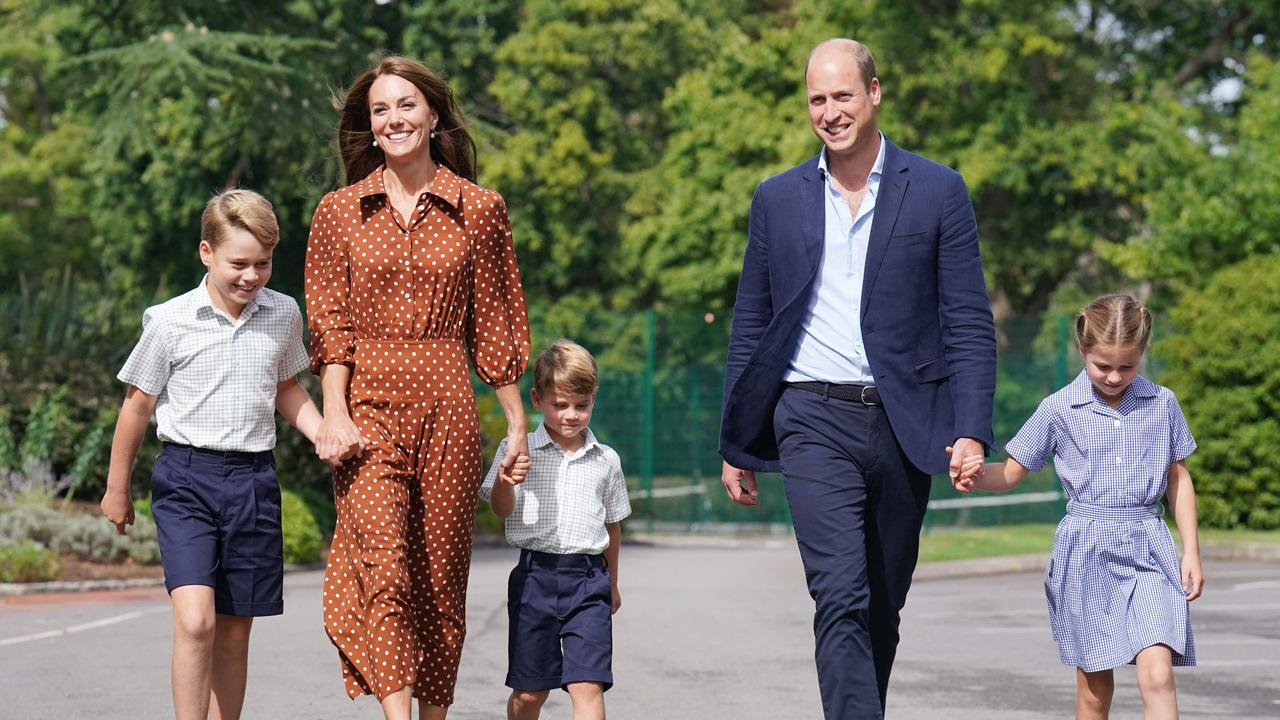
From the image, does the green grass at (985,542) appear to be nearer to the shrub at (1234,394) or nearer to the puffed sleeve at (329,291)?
the shrub at (1234,394)

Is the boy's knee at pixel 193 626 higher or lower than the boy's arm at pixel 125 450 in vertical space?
lower

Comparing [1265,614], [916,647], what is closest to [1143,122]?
[1265,614]

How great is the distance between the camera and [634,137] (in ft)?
116

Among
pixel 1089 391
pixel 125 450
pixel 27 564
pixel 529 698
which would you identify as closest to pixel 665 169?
pixel 27 564

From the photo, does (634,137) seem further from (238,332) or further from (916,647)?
(238,332)

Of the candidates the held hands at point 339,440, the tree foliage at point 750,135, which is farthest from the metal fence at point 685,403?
the held hands at point 339,440

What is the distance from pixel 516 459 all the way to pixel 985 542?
1354cm

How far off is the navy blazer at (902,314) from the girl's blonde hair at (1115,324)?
0.53 metres

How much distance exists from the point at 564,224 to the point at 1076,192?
9.57m

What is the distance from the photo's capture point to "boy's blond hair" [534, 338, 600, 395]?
5520mm

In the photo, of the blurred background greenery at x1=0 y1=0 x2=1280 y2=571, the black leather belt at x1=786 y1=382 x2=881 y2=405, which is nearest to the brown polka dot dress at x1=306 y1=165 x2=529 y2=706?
the black leather belt at x1=786 y1=382 x2=881 y2=405

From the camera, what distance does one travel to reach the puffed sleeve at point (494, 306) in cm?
537

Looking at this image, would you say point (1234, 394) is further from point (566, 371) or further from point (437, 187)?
point (437, 187)

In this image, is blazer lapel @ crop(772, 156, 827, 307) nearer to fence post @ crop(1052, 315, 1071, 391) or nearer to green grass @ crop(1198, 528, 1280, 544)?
green grass @ crop(1198, 528, 1280, 544)
